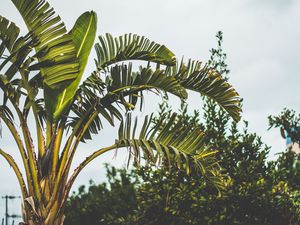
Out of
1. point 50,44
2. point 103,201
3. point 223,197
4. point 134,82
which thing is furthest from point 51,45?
point 103,201

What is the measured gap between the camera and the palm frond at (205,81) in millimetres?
9828

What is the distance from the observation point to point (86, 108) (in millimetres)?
9922

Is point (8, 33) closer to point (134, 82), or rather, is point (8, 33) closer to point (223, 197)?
point (134, 82)

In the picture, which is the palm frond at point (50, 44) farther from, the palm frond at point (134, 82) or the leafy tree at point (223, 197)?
the leafy tree at point (223, 197)

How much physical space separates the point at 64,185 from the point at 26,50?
6.69ft

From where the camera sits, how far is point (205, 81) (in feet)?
32.3

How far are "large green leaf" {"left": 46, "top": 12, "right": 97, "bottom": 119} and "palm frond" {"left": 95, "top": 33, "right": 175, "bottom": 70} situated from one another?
0.29 m

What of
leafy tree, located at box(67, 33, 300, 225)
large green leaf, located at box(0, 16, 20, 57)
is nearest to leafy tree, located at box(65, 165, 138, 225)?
leafy tree, located at box(67, 33, 300, 225)

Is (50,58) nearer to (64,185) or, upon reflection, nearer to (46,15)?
(46,15)

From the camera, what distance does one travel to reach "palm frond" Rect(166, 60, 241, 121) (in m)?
9.83

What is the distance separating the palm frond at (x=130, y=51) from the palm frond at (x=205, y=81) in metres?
0.22

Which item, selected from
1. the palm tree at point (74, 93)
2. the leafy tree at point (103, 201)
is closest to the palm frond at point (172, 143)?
the palm tree at point (74, 93)

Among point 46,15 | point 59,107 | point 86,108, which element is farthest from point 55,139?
point 46,15

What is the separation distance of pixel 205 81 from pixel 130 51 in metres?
1.31
